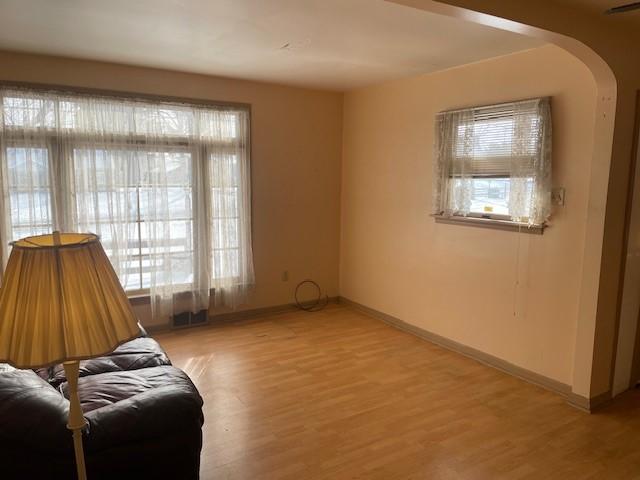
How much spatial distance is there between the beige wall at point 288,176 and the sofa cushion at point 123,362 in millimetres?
1737

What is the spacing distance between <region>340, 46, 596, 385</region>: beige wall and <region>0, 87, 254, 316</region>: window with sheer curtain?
4.36 ft

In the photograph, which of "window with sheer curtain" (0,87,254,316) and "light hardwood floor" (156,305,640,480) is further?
"window with sheer curtain" (0,87,254,316)

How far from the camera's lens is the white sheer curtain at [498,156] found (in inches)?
129

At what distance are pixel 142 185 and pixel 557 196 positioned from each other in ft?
11.4

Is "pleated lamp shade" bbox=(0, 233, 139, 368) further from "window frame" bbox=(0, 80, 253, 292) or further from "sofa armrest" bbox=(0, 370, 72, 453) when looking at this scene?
"window frame" bbox=(0, 80, 253, 292)

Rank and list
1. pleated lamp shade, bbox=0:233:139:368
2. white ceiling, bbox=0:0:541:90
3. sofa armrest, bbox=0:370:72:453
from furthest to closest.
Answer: white ceiling, bbox=0:0:541:90, sofa armrest, bbox=0:370:72:453, pleated lamp shade, bbox=0:233:139:368

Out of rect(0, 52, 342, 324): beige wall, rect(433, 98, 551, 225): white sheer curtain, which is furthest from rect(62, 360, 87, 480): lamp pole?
rect(0, 52, 342, 324): beige wall

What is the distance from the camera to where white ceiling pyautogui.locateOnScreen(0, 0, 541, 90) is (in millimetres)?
2633

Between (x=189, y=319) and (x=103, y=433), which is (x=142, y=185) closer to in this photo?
(x=189, y=319)

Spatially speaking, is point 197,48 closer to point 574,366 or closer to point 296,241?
point 296,241

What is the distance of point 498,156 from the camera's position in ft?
11.9

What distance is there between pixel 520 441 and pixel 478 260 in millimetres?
1551

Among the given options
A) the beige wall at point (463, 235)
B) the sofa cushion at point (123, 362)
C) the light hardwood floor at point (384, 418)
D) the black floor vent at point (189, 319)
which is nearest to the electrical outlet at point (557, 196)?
the beige wall at point (463, 235)

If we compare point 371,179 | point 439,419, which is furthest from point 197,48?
point 439,419
